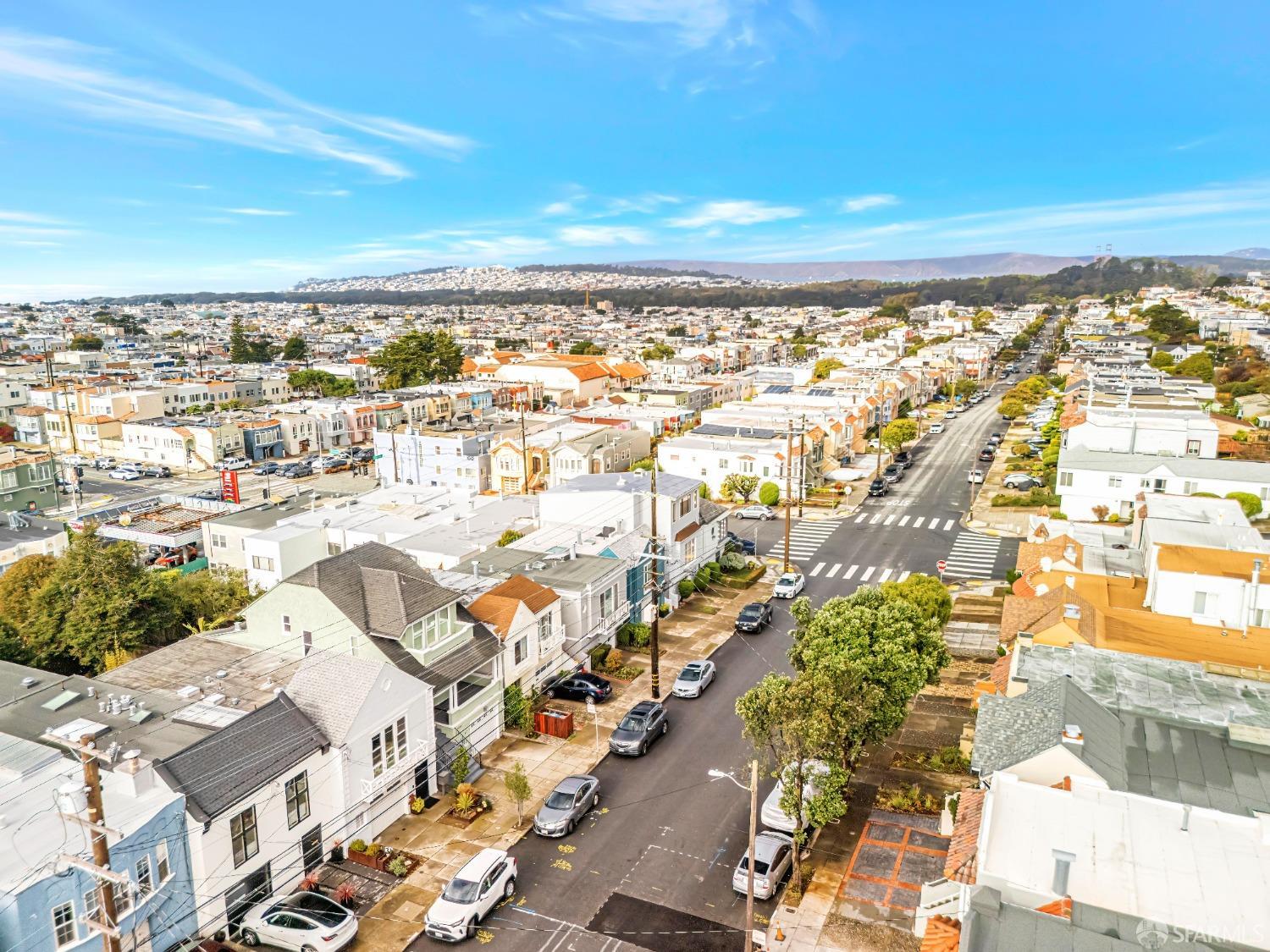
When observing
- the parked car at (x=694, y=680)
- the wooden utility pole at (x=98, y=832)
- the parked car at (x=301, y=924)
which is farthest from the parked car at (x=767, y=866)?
the wooden utility pole at (x=98, y=832)

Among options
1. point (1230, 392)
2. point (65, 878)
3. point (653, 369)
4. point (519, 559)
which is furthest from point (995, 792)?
point (653, 369)

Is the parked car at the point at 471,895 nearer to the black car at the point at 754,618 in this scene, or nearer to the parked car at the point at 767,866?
the parked car at the point at 767,866

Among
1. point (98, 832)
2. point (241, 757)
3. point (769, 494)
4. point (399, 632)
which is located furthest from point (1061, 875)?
point (769, 494)

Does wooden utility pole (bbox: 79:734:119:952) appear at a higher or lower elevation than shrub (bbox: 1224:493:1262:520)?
higher

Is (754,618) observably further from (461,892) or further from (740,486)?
(740,486)

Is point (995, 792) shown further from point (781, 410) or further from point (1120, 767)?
point (781, 410)

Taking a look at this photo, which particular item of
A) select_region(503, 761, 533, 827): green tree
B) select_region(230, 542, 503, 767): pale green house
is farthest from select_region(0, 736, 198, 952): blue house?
select_region(503, 761, 533, 827): green tree

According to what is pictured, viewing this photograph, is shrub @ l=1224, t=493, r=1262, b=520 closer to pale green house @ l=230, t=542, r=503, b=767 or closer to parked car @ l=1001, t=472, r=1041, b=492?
parked car @ l=1001, t=472, r=1041, b=492
